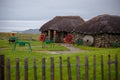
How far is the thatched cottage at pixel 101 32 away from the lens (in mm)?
32750

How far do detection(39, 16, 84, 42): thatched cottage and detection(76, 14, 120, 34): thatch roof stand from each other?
5523 mm

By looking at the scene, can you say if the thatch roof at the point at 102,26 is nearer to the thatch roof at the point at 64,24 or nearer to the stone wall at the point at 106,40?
the stone wall at the point at 106,40

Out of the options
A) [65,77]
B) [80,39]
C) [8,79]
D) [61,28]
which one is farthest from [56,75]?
[61,28]

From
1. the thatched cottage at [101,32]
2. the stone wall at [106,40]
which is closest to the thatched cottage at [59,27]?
the thatched cottage at [101,32]

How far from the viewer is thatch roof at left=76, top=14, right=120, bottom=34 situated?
108ft

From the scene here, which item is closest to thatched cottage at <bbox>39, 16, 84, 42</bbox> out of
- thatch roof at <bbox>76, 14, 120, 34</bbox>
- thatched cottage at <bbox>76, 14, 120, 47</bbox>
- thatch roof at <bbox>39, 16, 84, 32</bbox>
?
thatch roof at <bbox>39, 16, 84, 32</bbox>

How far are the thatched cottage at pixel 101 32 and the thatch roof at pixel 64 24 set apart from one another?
21.9 ft

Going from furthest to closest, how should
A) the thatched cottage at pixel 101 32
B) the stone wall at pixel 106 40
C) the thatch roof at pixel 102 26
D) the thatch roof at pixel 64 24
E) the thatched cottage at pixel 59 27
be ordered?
the thatch roof at pixel 64 24, the thatched cottage at pixel 59 27, the thatch roof at pixel 102 26, the thatched cottage at pixel 101 32, the stone wall at pixel 106 40

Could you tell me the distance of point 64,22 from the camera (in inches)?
1804

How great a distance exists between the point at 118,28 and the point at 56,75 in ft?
80.7

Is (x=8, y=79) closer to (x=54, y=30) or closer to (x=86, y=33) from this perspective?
(x=86, y=33)

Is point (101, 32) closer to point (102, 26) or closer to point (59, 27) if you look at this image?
point (102, 26)

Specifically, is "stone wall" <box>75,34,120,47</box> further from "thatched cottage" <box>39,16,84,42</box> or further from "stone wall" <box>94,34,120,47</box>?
"thatched cottage" <box>39,16,84,42</box>

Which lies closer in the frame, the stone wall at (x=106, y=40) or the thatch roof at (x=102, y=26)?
the stone wall at (x=106, y=40)
